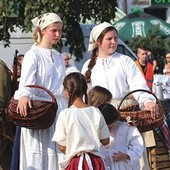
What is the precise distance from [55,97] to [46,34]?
530 millimetres

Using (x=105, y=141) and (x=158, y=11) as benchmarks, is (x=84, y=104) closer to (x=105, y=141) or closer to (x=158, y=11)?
(x=105, y=141)

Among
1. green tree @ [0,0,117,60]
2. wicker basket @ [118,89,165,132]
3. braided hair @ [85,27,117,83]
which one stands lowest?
wicker basket @ [118,89,165,132]

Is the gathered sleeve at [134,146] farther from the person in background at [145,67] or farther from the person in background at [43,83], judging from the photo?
the person in background at [145,67]

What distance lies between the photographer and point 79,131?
14.8 feet

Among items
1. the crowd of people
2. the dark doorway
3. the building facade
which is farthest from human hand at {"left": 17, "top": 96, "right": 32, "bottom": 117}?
the dark doorway

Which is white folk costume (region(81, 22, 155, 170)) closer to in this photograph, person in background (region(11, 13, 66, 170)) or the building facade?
person in background (region(11, 13, 66, 170))

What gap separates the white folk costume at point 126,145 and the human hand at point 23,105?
0.66 metres

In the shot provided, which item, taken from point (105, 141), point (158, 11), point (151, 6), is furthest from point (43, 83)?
point (158, 11)

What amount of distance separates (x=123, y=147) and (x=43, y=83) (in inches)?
34.6

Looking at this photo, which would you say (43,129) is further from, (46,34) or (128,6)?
(128,6)

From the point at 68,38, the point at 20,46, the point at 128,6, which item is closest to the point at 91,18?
the point at 68,38

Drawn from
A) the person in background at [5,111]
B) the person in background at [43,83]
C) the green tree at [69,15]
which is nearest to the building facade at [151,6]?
the green tree at [69,15]

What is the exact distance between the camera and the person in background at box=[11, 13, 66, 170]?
5.48 meters

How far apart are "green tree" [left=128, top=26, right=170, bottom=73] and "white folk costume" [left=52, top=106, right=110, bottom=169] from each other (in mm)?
13747
